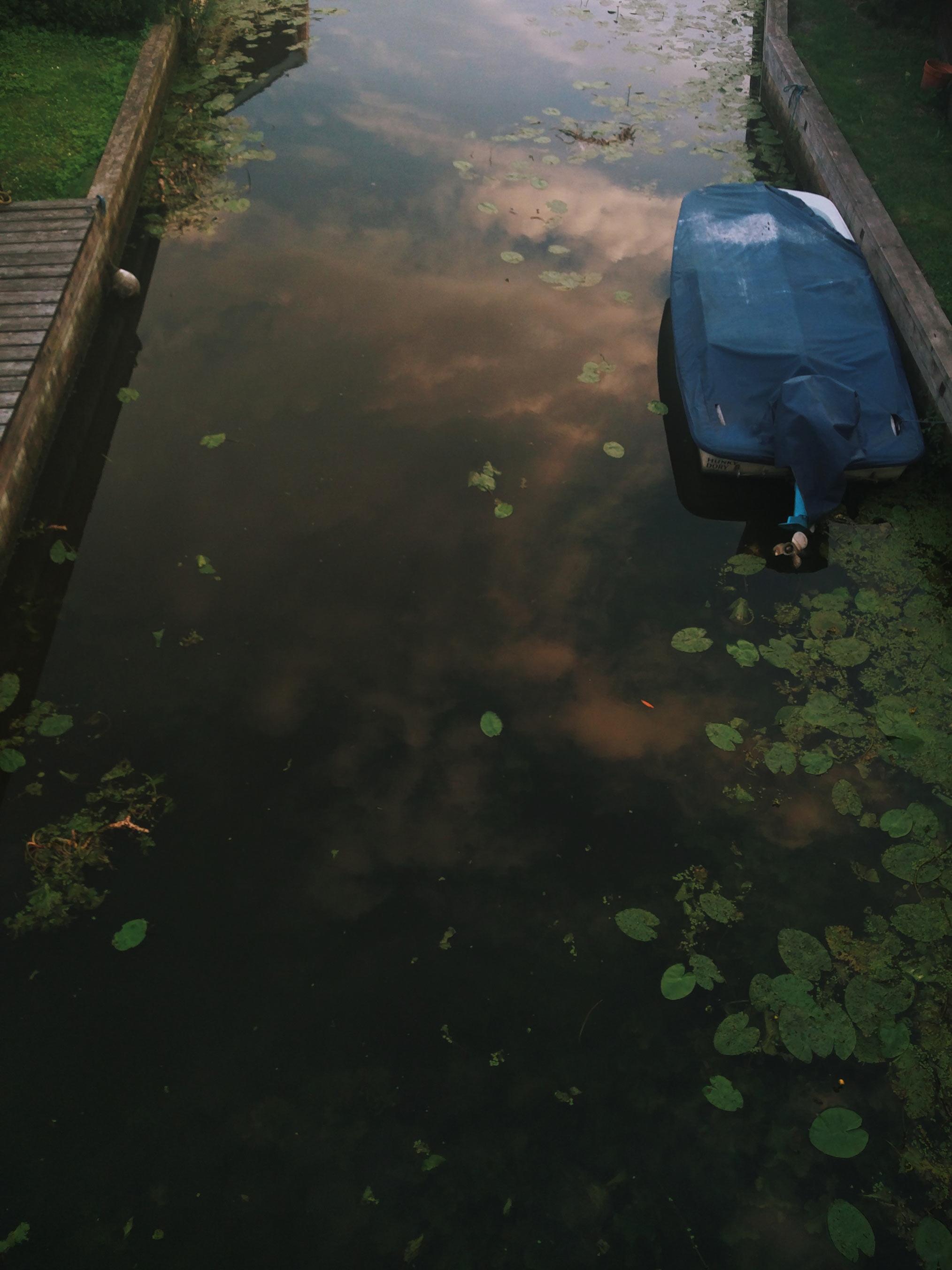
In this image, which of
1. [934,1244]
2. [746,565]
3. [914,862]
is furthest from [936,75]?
[934,1244]

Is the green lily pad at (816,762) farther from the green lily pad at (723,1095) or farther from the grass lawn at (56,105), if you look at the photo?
the grass lawn at (56,105)

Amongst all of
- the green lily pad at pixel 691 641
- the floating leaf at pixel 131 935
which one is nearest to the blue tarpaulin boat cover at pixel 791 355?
the green lily pad at pixel 691 641

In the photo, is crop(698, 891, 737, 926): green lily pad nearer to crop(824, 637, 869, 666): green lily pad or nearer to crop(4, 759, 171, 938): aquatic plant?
crop(824, 637, 869, 666): green lily pad

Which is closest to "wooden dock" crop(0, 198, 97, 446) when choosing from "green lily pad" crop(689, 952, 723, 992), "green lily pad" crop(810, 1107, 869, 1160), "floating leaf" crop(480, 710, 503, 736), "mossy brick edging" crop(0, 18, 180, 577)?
"mossy brick edging" crop(0, 18, 180, 577)

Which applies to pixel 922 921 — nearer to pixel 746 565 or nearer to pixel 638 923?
pixel 638 923

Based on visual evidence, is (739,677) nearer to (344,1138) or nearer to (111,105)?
(344,1138)

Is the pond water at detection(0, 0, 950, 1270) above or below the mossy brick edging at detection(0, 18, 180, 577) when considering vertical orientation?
below
